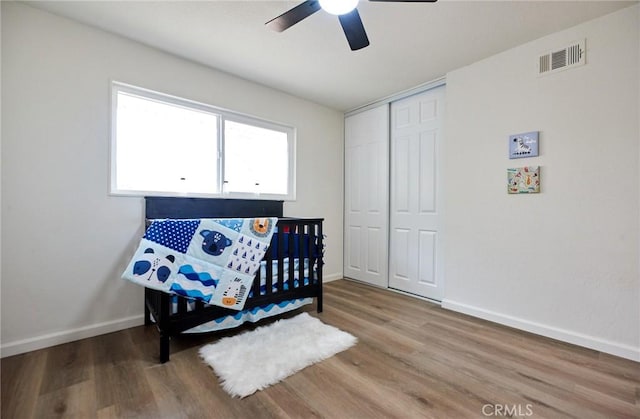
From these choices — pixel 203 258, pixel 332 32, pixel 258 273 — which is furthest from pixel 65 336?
pixel 332 32

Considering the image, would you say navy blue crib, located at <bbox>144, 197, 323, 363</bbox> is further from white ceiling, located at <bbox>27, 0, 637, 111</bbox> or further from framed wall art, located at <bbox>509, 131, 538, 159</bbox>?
framed wall art, located at <bbox>509, 131, 538, 159</bbox>

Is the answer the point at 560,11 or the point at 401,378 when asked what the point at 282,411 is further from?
the point at 560,11

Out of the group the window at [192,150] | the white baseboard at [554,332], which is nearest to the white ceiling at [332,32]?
the window at [192,150]

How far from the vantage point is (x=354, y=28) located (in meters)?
1.57

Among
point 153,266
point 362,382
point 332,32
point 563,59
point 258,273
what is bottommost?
point 362,382

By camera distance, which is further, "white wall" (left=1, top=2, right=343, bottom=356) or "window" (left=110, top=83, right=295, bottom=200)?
"window" (left=110, top=83, right=295, bottom=200)

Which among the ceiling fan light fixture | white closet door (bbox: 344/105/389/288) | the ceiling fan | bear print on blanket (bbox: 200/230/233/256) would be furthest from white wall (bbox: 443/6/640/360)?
bear print on blanket (bbox: 200/230/233/256)

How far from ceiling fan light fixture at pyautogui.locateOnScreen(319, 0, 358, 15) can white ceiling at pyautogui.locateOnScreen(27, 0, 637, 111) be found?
1.78 feet

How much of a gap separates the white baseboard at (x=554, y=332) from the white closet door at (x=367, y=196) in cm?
100

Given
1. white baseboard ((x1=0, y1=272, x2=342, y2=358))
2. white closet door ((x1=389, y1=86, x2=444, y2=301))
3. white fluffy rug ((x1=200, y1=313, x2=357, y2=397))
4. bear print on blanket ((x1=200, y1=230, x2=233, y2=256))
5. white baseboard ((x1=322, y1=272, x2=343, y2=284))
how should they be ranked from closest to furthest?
white fluffy rug ((x1=200, y1=313, x2=357, y2=397)), white baseboard ((x1=0, y1=272, x2=342, y2=358)), bear print on blanket ((x1=200, y1=230, x2=233, y2=256)), white closet door ((x1=389, y1=86, x2=444, y2=301)), white baseboard ((x1=322, y1=272, x2=343, y2=284))

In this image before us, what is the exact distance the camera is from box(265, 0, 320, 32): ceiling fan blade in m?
1.46

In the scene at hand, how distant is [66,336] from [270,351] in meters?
1.45

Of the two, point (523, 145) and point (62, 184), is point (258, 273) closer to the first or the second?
point (62, 184)

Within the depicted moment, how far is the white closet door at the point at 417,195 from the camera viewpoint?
9.67 ft
